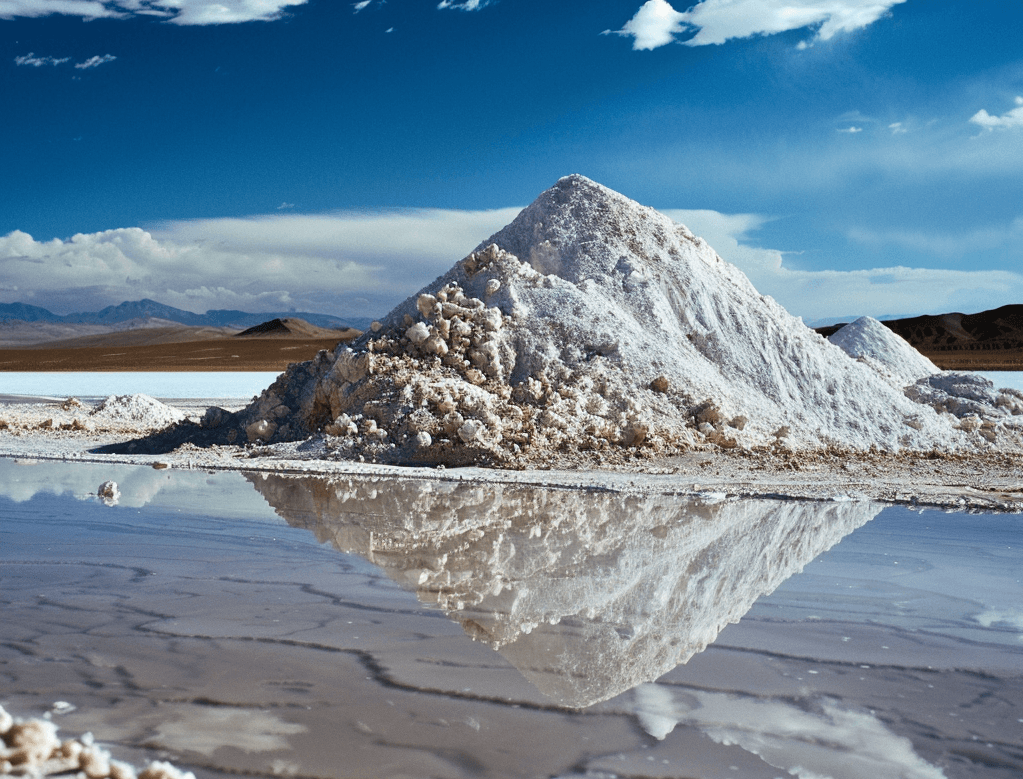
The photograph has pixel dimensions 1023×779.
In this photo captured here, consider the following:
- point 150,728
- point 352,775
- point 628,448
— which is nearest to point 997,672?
point 352,775

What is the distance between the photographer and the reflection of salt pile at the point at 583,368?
8930mm

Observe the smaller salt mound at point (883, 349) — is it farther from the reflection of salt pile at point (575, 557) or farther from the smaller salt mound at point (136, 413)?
the smaller salt mound at point (136, 413)

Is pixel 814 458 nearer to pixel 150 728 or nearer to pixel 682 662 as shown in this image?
pixel 682 662

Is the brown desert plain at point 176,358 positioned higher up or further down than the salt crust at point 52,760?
higher up

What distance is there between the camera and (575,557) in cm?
491

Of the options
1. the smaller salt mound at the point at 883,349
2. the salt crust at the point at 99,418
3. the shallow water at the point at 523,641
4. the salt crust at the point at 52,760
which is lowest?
the shallow water at the point at 523,641

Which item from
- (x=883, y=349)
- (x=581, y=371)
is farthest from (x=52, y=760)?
(x=883, y=349)

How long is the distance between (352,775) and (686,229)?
10973mm

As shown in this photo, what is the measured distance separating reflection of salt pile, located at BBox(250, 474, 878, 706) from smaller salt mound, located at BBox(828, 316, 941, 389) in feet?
38.6

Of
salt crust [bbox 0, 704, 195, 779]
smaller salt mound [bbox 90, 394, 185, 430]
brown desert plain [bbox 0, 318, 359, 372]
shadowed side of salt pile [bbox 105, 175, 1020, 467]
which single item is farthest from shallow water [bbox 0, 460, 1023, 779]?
brown desert plain [bbox 0, 318, 359, 372]

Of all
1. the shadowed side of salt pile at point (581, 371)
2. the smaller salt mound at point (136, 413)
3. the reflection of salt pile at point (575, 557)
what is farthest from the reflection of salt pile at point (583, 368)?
the smaller salt mound at point (136, 413)

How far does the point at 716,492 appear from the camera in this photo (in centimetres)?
704

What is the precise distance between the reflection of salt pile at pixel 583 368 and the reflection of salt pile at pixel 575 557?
5.00ft

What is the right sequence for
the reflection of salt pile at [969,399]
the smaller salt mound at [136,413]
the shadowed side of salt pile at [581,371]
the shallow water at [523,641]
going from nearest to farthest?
the shallow water at [523,641]
the shadowed side of salt pile at [581,371]
the reflection of salt pile at [969,399]
the smaller salt mound at [136,413]
